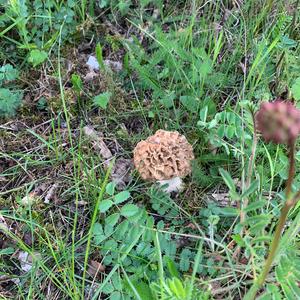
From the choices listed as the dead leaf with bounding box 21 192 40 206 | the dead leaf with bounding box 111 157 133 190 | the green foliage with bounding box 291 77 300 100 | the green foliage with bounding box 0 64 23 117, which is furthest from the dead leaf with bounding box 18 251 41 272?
the green foliage with bounding box 291 77 300 100

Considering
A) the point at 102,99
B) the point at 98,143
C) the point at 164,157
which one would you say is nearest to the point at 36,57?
the point at 102,99

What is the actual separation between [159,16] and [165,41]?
526 mm

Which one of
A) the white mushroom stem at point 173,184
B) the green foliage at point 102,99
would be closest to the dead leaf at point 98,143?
the green foliage at point 102,99

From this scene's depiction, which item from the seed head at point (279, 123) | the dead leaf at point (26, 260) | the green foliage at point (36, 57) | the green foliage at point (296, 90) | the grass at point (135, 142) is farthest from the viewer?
the green foliage at point (36, 57)

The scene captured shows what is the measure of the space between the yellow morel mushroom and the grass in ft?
0.32

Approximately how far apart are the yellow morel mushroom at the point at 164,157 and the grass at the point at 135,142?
97mm

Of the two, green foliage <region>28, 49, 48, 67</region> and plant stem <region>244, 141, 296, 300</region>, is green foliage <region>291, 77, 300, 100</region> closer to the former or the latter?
plant stem <region>244, 141, 296, 300</region>

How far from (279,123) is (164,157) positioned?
4.21ft

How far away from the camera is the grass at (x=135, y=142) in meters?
2.28

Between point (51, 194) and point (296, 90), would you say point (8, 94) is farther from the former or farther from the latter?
point (296, 90)

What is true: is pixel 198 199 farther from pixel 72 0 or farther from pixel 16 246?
pixel 72 0

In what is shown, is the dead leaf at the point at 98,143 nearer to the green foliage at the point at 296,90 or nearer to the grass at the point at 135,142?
the grass at the point at 135,142

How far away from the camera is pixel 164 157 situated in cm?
250

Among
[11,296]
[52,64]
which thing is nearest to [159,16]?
[52,64]
